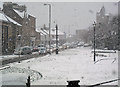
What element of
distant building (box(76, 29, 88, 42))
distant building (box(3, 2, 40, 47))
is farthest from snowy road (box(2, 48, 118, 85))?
distant building (box(76, 29, 88, 42))

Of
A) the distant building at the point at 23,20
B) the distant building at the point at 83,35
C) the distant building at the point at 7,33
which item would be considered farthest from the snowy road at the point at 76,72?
the distant building at the point at 83,35

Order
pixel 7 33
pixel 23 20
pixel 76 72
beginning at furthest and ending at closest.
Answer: pixel 23 20 → pixel 7 33 → pixel 76 72

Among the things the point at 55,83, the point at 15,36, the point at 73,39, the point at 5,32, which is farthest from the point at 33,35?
the point at 73,39

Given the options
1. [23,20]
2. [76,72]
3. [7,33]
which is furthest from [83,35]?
[76,72]

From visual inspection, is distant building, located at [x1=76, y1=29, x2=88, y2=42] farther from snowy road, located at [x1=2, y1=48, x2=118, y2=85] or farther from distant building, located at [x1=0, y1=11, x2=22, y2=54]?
snowy road, located at [x1=2, y1=48, x2=118, y2=85]

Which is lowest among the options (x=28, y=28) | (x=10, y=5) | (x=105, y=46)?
(x=105, y=46)

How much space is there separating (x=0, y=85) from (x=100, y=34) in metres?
60.1

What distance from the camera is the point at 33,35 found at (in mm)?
68562

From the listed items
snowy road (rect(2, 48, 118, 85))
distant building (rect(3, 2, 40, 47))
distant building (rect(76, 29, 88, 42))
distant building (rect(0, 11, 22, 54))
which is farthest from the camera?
distant building (rect(76, 29, 88, 42))

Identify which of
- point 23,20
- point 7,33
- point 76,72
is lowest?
point 76,72

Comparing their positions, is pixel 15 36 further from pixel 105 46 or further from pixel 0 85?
pixel 0 85

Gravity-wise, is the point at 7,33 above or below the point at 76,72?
above

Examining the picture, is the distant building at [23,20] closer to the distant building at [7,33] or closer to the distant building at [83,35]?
the distant building at [7,33]

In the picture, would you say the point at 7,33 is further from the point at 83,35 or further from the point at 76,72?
the point at 83,35
